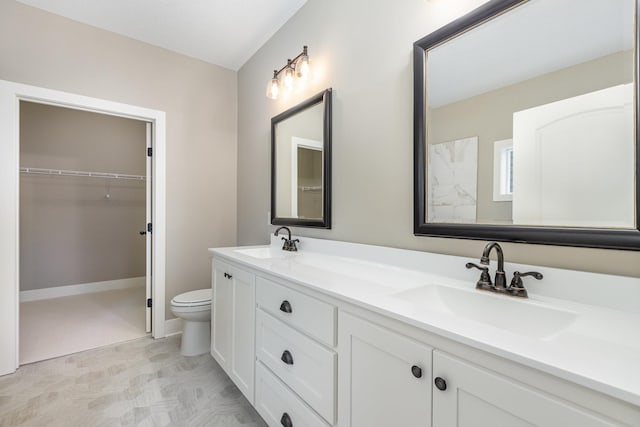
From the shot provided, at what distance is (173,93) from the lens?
2.68 meters

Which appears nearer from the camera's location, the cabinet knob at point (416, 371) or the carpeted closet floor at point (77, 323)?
the cabinet knob at point (416, 371)

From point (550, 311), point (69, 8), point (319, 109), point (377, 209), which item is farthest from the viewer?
point (69, 8)

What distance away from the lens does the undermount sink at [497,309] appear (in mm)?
813

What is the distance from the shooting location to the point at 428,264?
125 centimetres

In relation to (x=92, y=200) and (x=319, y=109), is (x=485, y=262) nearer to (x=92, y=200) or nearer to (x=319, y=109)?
(x=319, y=109)

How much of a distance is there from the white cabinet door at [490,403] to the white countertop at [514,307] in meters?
0.06

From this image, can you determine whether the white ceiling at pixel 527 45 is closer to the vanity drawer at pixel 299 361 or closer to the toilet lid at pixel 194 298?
the vanity drawer at pixel 299 361

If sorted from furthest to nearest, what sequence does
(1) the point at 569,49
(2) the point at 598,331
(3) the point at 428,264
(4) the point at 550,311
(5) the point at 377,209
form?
(5) the point at 377,209 → (3) the point at 428,264 → (1) the point at 569,49 → (4) the point at 550,311 → (2) the point at 598,331

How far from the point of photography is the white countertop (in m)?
0.52

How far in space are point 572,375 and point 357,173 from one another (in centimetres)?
126

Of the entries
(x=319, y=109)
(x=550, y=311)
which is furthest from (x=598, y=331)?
(x=319, y=109)

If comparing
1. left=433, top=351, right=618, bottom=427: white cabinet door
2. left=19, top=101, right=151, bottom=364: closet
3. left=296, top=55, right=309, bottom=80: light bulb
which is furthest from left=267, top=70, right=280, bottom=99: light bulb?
left=19, top=101, right=151, bottom=364: closet

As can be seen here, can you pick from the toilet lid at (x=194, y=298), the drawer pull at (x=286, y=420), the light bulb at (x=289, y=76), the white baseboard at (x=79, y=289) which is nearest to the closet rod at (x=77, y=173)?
the white baseboard at (x=79, y=289)

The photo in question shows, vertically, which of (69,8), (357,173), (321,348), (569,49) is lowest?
(321,348)
